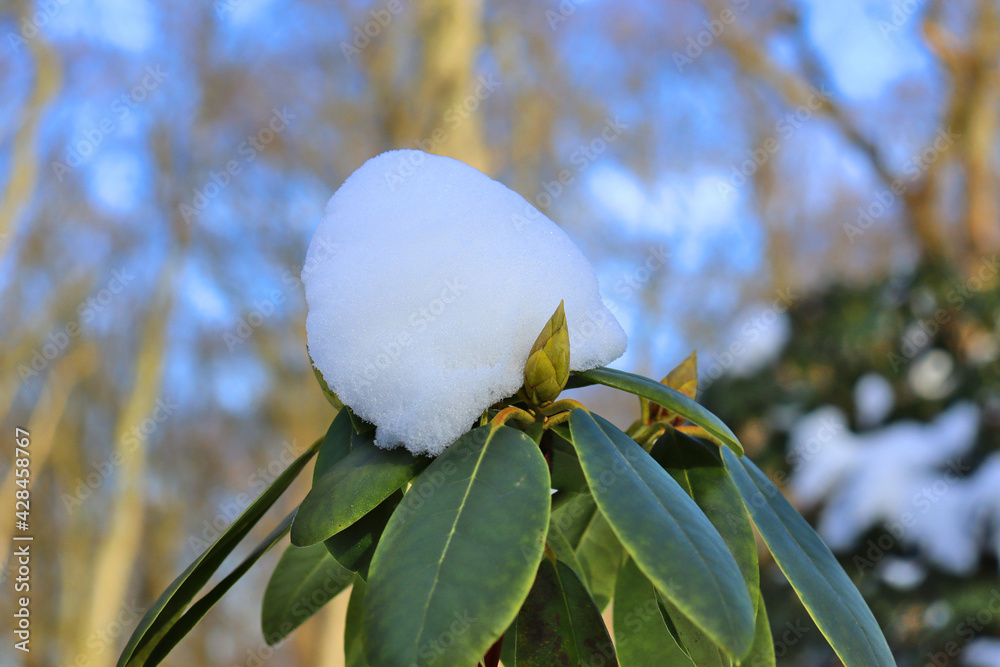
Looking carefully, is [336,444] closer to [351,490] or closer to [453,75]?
[351,490]

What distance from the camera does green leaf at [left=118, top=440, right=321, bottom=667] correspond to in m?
0.54

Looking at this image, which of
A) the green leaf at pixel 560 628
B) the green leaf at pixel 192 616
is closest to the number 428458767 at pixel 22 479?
the green leaf at pixel 192 616

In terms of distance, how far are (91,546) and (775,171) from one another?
8.47 m

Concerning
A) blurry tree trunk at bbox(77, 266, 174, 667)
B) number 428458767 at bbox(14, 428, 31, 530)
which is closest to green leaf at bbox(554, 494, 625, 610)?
number 428458767 at bbox(14, 428, 31, 530)

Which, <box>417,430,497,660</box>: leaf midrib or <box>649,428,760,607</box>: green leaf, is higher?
<box>417,430,497,660</box>: leaf midrib

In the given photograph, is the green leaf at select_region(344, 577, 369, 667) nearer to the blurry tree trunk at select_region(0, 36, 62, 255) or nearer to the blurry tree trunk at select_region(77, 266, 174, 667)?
the blurry tree trunk at select_region(77, 266, 174, 667)

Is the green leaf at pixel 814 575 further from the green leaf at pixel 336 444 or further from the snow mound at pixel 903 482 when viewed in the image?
the snow mound at pixel 903 482

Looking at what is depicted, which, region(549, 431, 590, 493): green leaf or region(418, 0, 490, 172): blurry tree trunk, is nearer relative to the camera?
region(549, 431, 590, 493): green leaf

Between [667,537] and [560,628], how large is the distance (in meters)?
0.21

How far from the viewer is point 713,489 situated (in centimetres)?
61

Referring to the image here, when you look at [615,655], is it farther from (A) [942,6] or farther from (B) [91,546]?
(B) [91,546]

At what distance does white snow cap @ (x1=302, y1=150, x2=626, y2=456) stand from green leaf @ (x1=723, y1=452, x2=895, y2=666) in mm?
185

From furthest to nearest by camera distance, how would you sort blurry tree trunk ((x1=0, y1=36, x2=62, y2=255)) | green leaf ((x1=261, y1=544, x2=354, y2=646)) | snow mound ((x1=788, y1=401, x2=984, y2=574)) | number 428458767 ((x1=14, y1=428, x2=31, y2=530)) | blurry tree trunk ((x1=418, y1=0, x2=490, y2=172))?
blurry tree trunk ((x1=0, y1=36, x2=62, y2=255)) → number 428458767 ((x1=14, y1=428, x2=31, y2=530)) → blurry tree trunk ((x1=418, y1=0, x2=490, y2=172)) → snow mound ((x1=788, y1=401, x2=984, y2=574)) → green leaf ((x1=261, y1=544, x2=354, y2=646))

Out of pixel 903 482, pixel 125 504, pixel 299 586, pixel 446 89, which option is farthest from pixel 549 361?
pixel 125 504
